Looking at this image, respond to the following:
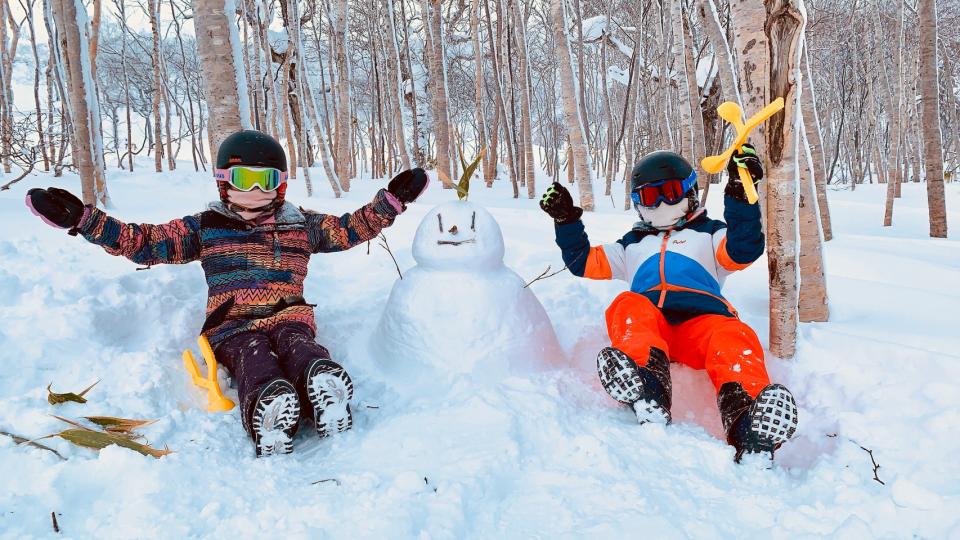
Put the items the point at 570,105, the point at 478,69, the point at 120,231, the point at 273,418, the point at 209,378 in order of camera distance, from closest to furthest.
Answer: the point at 273,418 < the point at 209,378 < the point at 120,231 < the point at 570,105 < the point at 478,69

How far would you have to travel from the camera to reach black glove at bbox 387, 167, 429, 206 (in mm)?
2355

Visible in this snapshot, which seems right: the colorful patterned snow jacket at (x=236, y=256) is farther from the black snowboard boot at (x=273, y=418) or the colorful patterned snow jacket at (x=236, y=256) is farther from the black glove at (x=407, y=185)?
the black snowboard boot at (x=273, y=418)

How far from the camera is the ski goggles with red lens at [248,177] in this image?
214 cm

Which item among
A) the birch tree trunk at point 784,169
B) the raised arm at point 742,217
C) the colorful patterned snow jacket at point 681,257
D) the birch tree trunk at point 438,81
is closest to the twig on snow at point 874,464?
the birch tree trunk at point 784,169

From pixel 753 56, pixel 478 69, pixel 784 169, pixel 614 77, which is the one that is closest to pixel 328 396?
pixel 784 169

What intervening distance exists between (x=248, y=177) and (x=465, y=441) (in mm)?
1343

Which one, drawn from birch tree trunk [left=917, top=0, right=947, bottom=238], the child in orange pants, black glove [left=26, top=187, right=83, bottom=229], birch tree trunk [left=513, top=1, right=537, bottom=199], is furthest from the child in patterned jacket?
birch tree trunk [left=513, top=1, right=537, bottom=199]

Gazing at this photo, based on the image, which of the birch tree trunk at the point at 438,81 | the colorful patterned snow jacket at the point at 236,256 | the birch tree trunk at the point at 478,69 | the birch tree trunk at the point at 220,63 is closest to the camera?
the colorful patterned snow jacket at the point at 236,256

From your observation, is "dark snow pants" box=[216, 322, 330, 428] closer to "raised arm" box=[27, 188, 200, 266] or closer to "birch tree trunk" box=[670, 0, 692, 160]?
"raised arm" box=[27, 188, 200, 266]

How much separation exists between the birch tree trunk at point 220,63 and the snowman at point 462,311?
53.5 inches

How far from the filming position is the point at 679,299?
2.14 m

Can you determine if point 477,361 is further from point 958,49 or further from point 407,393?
point 958,49

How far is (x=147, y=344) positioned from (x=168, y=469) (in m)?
0.94

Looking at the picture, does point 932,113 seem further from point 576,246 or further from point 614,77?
point 614,77
